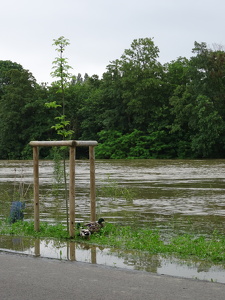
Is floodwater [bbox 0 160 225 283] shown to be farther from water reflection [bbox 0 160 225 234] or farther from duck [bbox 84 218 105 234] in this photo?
duck [bbox 84 218 105 234]

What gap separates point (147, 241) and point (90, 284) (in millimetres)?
3159

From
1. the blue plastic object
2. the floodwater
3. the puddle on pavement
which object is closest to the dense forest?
the floodwater

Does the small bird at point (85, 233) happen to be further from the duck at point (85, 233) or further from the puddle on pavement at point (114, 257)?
the puddle on pavement at point (114, 257)

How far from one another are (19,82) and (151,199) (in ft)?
220

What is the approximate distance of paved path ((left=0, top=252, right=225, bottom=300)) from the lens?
6270mm

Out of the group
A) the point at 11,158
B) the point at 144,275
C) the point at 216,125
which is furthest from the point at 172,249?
the point at 11,158

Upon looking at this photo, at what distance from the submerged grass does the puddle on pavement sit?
31cm

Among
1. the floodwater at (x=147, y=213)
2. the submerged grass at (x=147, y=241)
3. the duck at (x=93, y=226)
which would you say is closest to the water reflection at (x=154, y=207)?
the floodwater at (x=147, y=213)

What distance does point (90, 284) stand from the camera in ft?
22.3

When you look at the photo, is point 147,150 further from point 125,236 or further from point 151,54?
point 125,236

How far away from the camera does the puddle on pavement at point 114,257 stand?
755cm

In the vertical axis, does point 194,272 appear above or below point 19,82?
below

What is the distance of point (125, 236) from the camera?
1048 centimetres

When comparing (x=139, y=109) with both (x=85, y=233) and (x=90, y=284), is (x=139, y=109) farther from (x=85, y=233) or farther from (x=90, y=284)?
(x=90, y=284)
